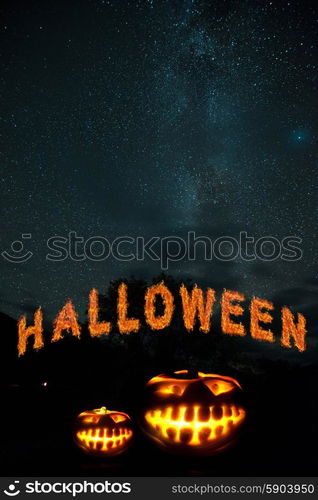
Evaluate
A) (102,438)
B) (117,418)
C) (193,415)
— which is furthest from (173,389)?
(117,418)

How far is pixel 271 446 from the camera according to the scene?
5.47 metres

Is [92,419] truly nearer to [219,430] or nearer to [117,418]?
[117,418]

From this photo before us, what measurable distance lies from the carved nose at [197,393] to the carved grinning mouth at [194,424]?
0.38 feet

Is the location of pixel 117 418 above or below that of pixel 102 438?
above

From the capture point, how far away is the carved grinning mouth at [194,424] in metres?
4.67

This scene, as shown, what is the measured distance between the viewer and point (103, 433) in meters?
6.38

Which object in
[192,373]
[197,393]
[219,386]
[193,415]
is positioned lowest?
[193,415]

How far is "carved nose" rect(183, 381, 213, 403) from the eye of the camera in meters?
4.83

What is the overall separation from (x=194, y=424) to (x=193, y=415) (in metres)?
0.12

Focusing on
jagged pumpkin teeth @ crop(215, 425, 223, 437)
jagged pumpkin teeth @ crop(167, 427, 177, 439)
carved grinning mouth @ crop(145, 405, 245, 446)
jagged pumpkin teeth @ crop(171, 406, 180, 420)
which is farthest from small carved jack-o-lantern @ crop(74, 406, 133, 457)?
jagged pumpkin teeth @ crop(215, 425, 223, 437)

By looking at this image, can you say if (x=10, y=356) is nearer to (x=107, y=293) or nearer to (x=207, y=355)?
(x=107, y=293)

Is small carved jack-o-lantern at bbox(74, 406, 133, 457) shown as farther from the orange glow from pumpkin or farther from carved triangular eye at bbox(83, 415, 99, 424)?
the orange glow from pumpkin
